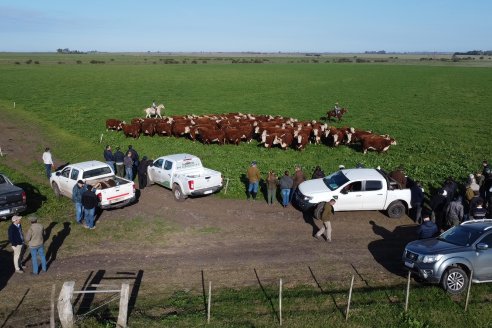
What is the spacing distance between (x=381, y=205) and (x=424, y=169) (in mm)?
7000

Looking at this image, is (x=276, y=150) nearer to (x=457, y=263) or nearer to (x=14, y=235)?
(x=457, y=263)

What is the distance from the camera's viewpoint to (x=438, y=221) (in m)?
16.5

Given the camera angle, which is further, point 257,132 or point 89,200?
point 257,132

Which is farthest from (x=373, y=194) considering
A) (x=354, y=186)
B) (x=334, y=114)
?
(x=334, y=114)

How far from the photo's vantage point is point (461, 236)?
1248cm

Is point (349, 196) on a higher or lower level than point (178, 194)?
higher

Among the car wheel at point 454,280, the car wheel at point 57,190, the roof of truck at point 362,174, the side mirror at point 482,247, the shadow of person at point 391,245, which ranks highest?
the roof of truck at point 362,174

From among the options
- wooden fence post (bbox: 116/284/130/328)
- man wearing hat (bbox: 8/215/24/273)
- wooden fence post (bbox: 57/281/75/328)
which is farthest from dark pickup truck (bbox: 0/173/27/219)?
wooden fence post (bbox: 116/284/130/328)

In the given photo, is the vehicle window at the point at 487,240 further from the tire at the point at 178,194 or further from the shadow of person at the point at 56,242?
the shadow of person at the point at 56,242

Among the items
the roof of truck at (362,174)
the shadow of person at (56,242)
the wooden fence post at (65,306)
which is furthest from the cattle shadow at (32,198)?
the roof of truck at (362,174)

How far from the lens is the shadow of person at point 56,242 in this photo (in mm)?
13952

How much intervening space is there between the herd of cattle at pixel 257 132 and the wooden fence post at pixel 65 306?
19.0m

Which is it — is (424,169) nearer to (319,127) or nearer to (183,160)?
(319,127)

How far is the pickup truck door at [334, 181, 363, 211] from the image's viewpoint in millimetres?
17094
